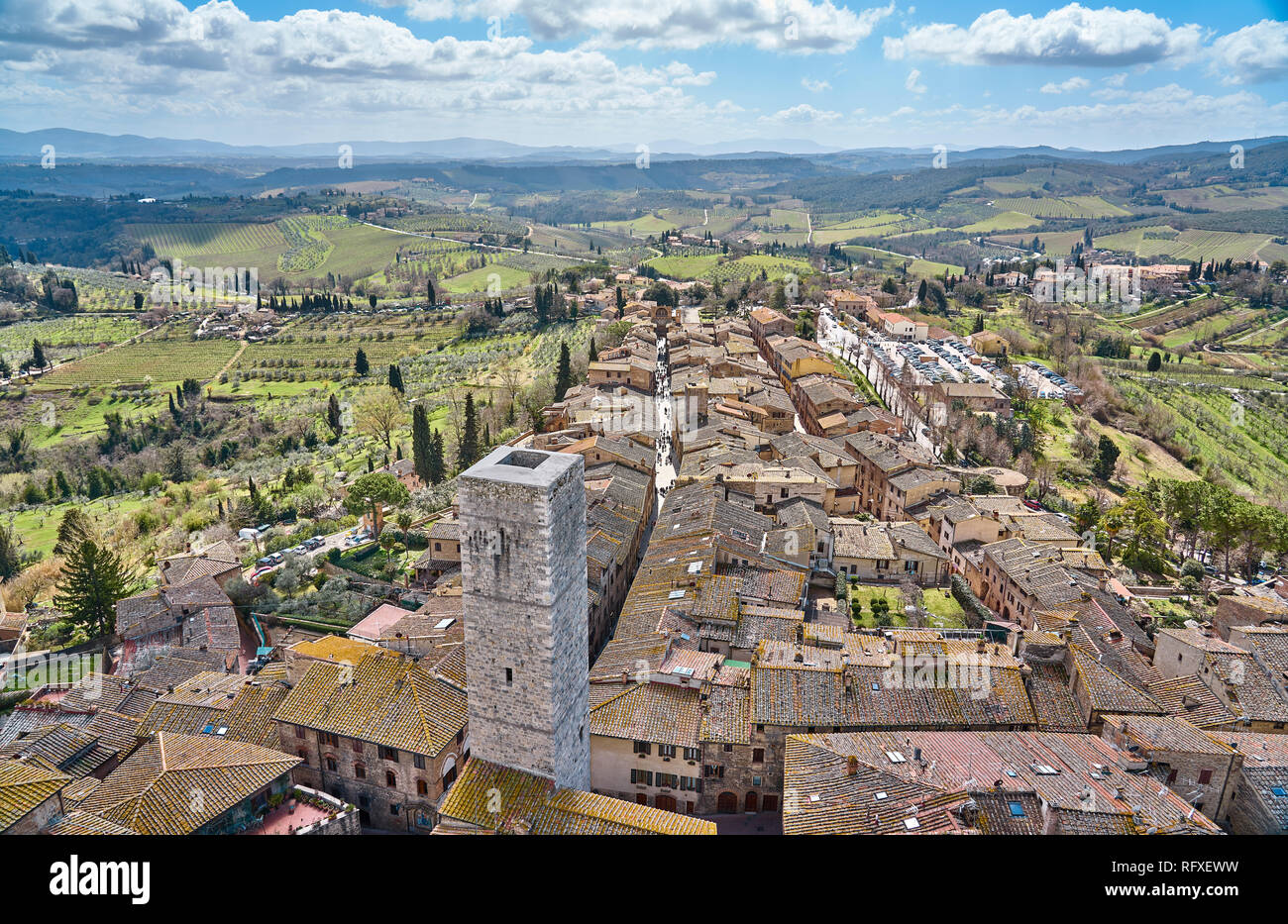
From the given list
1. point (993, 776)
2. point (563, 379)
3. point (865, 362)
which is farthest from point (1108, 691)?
point (865, 362)

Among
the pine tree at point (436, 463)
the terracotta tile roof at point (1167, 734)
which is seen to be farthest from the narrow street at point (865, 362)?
the terracotta tile roof at point (1167, 734)

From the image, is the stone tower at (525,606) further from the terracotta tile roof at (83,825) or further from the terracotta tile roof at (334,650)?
the terracotta tile roof at (83,825)

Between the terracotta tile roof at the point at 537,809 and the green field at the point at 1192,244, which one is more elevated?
the green field at the point at 1192,244

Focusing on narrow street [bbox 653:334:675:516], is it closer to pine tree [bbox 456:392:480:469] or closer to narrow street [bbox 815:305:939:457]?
pine tree [bbox 456:392:480:469]

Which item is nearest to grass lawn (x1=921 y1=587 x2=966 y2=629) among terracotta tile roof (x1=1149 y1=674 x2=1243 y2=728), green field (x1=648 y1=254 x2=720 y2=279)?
terracotta tile roof (x1=1149 y1=674 x2=1243 y2=728)

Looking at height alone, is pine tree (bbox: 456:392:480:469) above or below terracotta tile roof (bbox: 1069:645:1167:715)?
above
